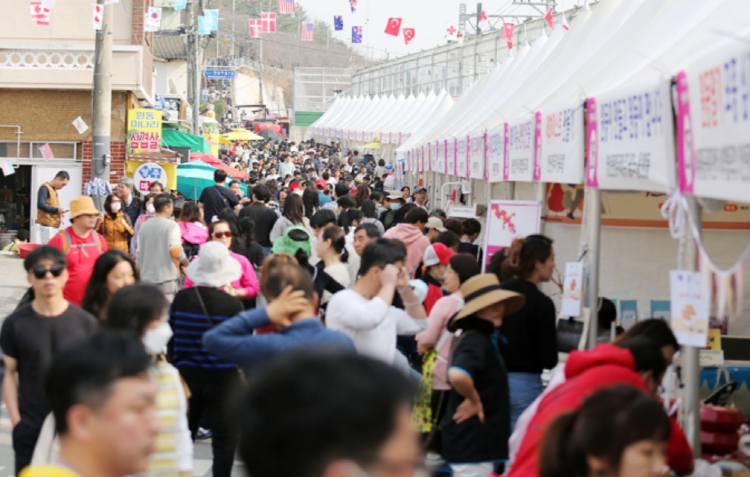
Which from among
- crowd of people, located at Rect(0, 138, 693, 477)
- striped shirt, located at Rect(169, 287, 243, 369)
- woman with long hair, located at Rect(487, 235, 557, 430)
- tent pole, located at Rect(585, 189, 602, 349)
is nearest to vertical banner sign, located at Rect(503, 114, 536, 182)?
crowd of people, located at Rect(0, 138, 693, 477)

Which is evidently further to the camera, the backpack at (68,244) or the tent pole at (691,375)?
the backpack at (68,244)

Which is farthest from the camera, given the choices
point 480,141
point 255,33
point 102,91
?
point 255,33

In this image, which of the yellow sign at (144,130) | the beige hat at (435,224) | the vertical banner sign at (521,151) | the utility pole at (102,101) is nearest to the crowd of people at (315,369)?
the vertical banner sign at (521,151)

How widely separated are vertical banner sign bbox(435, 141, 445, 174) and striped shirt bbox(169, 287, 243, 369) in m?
10.8

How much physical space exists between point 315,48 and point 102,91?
113809mm

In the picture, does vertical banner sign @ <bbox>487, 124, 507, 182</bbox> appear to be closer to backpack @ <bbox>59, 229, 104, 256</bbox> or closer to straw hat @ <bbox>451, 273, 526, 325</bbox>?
backpack @ <bbox>59, 229, 104, 256</bbox>

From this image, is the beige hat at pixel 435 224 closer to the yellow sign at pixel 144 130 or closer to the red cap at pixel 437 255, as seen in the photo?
the red cap at pixel 437 255

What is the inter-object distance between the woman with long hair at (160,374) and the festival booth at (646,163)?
93.8 inches

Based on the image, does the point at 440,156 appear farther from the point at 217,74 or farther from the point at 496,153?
the point at 217,74

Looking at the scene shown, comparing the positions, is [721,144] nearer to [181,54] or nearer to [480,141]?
[480,141]

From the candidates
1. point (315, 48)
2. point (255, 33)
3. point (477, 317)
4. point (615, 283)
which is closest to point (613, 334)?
point (477, 317)

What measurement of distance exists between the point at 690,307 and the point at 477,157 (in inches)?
295

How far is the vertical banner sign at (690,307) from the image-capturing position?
14.8 feet

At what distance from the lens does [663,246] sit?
9211 mm
